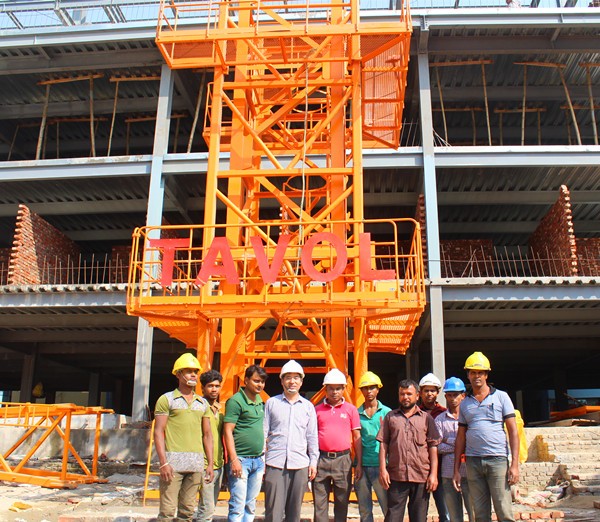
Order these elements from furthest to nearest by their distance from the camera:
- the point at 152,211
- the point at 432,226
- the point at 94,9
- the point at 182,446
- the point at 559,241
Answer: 1. the point at 94,9
2. the point at 559,241
3. the point at 152,211
4. the point at 432,226
5. the point at 182,446

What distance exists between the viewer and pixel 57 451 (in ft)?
44.5

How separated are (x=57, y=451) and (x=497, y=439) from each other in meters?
11.2

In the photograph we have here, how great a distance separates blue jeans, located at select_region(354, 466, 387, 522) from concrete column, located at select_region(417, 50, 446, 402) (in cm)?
851

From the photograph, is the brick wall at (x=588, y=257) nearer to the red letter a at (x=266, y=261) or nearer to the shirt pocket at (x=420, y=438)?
the red letter a at (x=266, y=261)

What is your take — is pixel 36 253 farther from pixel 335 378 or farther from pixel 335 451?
pixel 335 451

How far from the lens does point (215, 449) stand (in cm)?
582

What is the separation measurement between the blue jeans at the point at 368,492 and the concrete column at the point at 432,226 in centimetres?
851

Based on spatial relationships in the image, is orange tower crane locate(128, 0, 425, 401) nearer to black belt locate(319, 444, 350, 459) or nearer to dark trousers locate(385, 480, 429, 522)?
black belt locate(319, 444, 350, 459)

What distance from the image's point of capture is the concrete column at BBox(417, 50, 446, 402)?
1459 centimetres

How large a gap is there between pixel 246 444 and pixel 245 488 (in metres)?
0.40

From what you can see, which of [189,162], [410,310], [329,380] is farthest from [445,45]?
[329,380]

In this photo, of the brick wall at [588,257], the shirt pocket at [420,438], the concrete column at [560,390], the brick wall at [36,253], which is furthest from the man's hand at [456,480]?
the concrete column at [560,390]

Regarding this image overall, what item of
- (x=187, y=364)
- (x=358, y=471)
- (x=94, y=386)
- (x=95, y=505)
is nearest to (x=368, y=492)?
(x=358, y=471)

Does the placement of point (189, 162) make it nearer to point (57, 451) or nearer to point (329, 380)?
point (57, 451)
